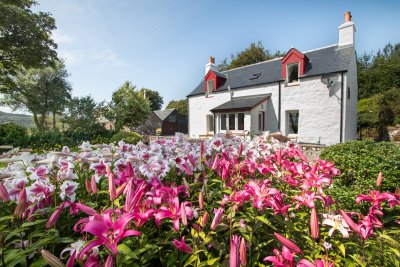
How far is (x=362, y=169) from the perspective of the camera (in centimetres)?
402

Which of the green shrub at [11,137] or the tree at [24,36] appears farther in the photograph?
the tree at [24,36]

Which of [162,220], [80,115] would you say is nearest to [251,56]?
[80,115]

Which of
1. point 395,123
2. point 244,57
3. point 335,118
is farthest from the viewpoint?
point 244,57

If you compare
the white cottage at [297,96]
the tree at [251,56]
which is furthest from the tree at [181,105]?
the white cottage at [297,96]

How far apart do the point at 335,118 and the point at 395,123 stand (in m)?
10.4

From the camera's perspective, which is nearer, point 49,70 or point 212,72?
point 212,72

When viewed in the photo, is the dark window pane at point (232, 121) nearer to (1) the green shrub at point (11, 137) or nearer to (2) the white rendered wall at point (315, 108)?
(2) the white rendered wall at point (315, 108)

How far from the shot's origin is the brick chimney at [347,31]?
46.1 feet

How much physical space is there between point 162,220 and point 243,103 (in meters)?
16.2

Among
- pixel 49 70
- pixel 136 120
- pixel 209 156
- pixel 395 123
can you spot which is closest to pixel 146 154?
pixel 209 156

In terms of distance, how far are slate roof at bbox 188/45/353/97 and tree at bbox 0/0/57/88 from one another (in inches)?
483

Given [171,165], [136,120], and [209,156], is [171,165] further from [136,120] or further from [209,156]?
[136,120]

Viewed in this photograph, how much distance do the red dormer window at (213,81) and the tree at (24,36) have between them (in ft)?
41.6

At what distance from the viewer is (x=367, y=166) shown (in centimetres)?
403
